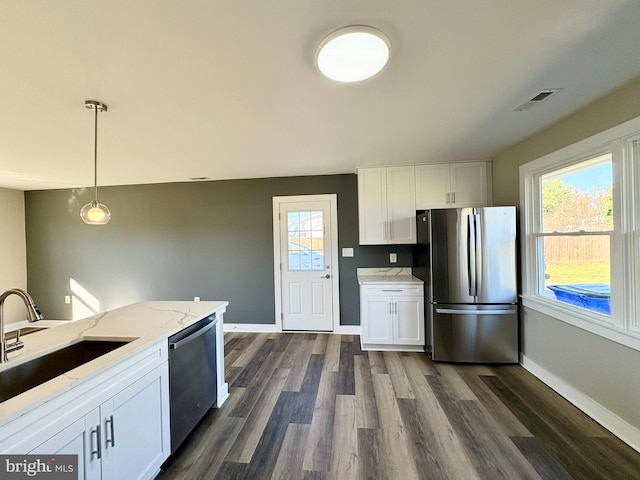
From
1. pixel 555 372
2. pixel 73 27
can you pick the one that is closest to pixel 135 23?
pixel 73 27

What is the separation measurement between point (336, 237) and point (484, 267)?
193 centimetres

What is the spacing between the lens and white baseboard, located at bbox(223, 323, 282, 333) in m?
4.11

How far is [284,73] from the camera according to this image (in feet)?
4.96

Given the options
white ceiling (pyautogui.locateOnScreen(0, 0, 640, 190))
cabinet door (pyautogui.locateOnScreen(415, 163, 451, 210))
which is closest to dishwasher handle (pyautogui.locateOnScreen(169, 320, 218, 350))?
white ceiling (pyautogui.locateOnScreen(0, 0, 640, 190))

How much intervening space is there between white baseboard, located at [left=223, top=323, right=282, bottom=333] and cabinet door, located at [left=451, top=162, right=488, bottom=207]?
10.3 feet

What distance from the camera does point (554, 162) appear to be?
2.35 metres

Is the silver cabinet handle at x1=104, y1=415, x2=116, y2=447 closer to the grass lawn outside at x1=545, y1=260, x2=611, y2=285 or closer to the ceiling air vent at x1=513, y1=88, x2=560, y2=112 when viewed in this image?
the ceiling air vent at x1=513, y1=88, x2=560, y2=112

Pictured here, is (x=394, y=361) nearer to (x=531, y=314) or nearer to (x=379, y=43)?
(x=531, y=314)

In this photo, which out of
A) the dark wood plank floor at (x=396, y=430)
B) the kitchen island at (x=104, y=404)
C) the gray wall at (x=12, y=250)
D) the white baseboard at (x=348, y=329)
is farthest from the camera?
the gray wall at (x=12, y=250)

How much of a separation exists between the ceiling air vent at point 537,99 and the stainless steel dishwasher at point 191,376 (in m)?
2.93

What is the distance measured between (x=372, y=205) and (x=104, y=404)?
319cm

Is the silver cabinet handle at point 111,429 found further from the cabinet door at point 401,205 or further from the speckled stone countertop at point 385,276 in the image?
the cabinet door at point 401,205

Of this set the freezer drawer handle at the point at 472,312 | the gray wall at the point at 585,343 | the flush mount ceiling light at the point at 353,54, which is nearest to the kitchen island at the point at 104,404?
the flush mount ceiling light at the point at 353,54

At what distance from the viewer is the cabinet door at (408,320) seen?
3.27 m
